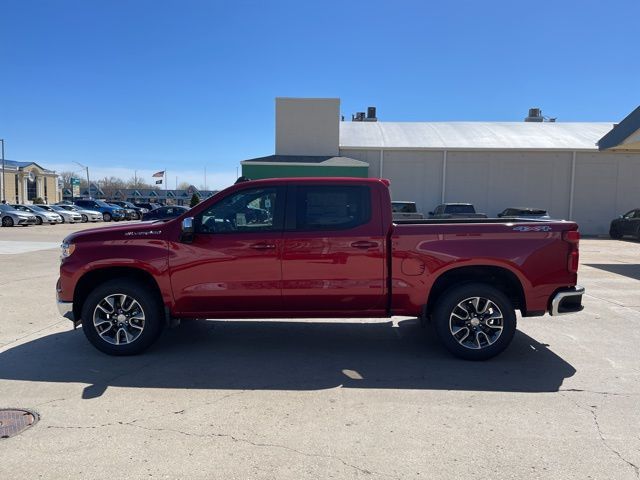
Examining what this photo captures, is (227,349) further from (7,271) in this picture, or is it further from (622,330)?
(7,271)

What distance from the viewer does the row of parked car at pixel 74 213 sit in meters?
31.1

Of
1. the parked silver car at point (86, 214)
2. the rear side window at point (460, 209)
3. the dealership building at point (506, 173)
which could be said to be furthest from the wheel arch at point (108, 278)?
the parked silver car at point (86, 214)

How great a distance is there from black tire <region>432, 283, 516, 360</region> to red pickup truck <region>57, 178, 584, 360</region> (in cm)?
1

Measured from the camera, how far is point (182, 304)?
17.0 feet

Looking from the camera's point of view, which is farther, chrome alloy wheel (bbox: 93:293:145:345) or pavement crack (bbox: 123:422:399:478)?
chrome alloy wheel (bbox: 93:293:145:345)

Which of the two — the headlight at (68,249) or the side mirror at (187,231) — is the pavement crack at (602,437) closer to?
the side mirror at (187,231)

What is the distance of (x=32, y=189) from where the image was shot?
76.9m

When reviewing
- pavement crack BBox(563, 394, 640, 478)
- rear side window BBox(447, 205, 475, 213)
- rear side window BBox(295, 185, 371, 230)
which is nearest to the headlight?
rear side window BBox(295, 185, 371, 230)

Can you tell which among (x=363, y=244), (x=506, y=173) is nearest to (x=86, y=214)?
(x=506, y=173)

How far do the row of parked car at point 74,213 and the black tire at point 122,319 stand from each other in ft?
72.2

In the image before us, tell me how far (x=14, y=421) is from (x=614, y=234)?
27445 mm

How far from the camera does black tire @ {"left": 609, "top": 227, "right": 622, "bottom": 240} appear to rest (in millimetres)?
24188

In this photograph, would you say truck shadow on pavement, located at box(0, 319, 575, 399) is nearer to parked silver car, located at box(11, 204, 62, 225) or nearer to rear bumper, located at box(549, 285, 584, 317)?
rear bumper, located at box(549, 285, 584, 317)

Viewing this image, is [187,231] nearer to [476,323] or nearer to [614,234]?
[476,323]
